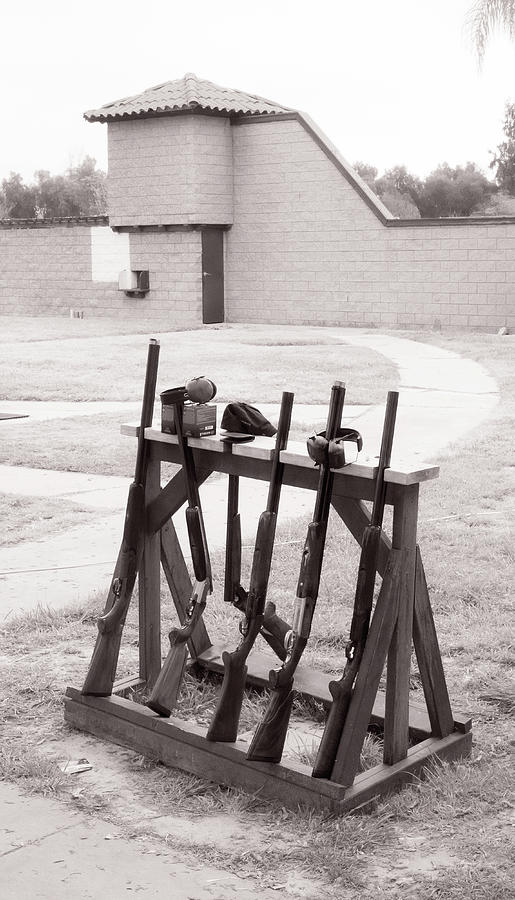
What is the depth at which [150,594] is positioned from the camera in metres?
3.78

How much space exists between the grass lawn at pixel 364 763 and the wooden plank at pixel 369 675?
6.3 inches

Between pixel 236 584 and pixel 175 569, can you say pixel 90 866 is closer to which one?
pixel 236 584

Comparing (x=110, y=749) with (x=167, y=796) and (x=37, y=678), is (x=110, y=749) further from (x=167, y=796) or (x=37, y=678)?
(x=37, y=678)

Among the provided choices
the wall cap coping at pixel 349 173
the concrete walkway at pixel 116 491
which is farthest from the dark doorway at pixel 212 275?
the concrete walkway at pixel 116 491

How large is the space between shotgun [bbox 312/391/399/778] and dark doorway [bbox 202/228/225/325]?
24.9 metres

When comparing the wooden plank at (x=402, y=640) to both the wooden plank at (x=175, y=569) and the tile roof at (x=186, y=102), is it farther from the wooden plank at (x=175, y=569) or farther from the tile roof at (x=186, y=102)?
the tile roof at (x=186, y=102)

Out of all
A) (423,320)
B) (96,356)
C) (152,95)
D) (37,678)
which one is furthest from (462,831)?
(152,95)

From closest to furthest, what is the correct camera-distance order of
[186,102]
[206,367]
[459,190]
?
[206,367]
[186,102]
[459,190]

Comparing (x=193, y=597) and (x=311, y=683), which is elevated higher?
(x=193, y=597)

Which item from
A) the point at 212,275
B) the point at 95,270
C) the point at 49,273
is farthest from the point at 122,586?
the point at 49,273

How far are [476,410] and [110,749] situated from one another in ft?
27.2

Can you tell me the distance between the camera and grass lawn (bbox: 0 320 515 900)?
273cm

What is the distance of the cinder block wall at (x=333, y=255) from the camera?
24391mm

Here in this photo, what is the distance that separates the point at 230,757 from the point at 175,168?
2507cm
